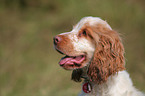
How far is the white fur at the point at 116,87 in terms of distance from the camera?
3719 mm

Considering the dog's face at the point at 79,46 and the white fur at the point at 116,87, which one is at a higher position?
the dog's face at the point at 79,46

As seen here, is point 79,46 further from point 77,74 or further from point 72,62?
point 77,74

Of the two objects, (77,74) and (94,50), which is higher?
(94,50)

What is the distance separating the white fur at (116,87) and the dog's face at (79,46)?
378 millimetres

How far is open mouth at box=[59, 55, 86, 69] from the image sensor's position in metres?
3.79

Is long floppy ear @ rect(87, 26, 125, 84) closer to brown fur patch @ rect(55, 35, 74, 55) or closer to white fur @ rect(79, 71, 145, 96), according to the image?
white fur @ rect(79, 71, 145, 96)

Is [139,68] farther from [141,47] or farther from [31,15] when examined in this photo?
[31,15]

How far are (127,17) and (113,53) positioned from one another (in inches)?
331

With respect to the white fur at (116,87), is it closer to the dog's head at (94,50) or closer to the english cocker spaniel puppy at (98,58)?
the english cocker spaniel puppy at (98,58)

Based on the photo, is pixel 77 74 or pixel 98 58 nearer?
pixel 98 58

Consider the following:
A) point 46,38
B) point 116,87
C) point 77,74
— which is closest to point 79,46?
point 77,74

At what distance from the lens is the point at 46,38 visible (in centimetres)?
1298

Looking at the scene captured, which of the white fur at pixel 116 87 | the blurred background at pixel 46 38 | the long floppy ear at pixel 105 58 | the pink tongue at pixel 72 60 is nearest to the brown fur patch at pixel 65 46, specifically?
the pink tongue at pixel 72 60

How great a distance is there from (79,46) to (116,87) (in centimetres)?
73
